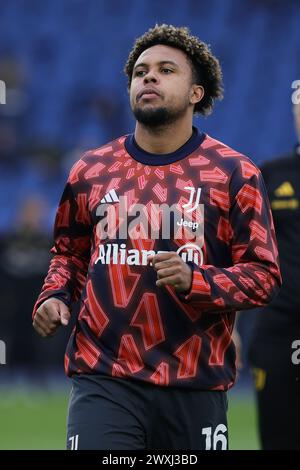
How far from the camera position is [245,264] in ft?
14.9

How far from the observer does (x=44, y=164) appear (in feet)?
52.4

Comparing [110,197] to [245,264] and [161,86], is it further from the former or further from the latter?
[245,264]

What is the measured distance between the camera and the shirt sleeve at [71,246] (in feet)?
15.9

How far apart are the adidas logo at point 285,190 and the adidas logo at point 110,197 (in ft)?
6.72

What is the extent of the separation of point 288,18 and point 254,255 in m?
14.4

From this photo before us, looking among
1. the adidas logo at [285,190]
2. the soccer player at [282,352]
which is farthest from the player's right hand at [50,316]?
the adidas logo at [285,190]

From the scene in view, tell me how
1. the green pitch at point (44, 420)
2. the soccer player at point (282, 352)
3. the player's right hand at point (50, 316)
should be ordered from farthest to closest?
the green pitch at point (44, 420)
the soccer player at point (282, 352)
the player's right hand at point (50, 316)

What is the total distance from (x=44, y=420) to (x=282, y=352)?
5288 mm

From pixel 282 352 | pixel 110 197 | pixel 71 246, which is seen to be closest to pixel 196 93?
pixel 110 197

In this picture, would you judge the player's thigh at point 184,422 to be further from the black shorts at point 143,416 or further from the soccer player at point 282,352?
the soccer player at point 282,352

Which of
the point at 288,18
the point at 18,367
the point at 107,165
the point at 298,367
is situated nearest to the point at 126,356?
the point at 107,165
